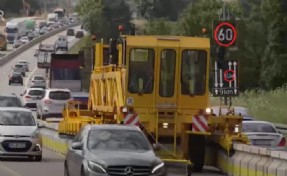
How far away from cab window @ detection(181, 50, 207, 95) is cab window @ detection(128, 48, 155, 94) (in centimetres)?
90

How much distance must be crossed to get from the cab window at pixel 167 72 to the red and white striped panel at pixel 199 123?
923 millimetres

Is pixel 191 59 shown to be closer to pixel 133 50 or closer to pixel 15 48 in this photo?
pixel 133 50

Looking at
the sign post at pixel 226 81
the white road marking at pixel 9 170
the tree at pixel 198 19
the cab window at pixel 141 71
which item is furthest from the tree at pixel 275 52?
the cab window at pixel 141 71

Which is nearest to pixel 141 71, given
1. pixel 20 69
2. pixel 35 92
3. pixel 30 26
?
pixel 35 92

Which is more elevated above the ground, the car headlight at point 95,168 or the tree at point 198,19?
the tree at point 198,19

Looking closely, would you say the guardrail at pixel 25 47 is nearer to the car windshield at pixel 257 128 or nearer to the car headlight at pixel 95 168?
the car windshield at pixel 257 128

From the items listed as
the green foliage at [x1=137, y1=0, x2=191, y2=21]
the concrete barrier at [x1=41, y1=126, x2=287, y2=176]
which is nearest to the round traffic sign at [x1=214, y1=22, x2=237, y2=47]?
the concrete barrier at [x1=41, y1=126, x2=287, y2=176]

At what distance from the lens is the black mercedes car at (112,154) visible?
20.1m

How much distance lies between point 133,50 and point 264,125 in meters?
7.92

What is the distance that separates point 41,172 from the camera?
92.5 feet

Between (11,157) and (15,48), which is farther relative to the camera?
(15,48)

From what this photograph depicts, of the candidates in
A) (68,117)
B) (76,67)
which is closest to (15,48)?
(76,67)

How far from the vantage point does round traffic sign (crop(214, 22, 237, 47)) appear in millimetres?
32594

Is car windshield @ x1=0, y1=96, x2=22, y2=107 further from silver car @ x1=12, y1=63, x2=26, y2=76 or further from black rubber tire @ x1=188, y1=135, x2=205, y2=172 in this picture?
silver car @ x1=12, y1=63, x2=26, y2=76
